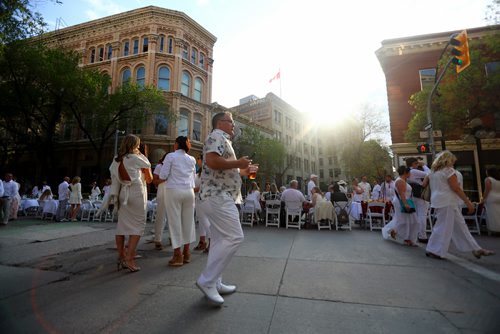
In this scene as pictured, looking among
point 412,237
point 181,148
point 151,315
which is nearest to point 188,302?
point 151,315

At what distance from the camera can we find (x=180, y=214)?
13.7ft

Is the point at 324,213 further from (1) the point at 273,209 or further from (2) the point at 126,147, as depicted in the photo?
(2) the point at 126,147

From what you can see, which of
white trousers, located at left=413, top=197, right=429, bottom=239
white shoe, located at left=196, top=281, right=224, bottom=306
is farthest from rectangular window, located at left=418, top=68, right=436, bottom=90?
white shoe, located at left=196, top=281, right=224, bottom=306

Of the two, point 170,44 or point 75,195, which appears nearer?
point 75,195

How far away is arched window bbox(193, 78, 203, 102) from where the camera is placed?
28.8 metres

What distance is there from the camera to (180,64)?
26.9 metres

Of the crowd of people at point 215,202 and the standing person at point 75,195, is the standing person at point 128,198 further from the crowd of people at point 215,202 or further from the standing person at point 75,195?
the standing person at point 75,195

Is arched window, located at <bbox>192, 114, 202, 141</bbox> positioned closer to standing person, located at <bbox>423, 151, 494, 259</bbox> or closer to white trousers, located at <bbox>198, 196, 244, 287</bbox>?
standing person, located at <bbox>423, 151, 494, 259</bbox>

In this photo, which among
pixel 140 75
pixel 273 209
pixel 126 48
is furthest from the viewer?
pixel 126 48

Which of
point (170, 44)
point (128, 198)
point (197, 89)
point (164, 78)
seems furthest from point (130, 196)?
point (170, 44)

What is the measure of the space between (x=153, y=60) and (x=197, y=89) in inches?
208

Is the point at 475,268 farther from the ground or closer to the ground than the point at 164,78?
closer to the ground

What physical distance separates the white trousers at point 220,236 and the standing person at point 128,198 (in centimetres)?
165

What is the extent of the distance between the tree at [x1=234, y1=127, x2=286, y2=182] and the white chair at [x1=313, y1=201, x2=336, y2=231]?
869 inches
